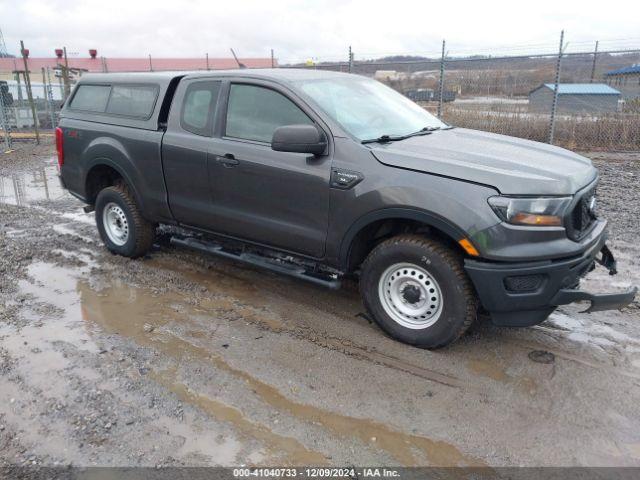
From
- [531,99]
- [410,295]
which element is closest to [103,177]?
[410,295]

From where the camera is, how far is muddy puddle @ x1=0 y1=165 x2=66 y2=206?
866 cm

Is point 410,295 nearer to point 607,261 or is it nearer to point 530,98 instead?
point 607,261

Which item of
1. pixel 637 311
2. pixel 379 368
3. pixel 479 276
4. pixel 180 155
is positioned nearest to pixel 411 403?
pixel 379 368

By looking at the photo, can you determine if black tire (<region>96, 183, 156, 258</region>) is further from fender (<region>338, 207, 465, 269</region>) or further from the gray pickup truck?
fender (<region>338, 207, 465, 269</region>)

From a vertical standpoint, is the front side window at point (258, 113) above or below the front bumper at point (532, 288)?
above

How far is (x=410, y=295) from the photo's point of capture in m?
3.75

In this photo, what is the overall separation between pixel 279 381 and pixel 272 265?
48.4 inches

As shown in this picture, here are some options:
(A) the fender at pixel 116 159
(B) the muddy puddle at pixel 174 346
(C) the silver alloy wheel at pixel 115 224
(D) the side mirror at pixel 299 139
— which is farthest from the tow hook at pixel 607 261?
(C) the silver alloy wheel at pixel 115 224

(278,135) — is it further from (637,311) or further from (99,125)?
(637,311)

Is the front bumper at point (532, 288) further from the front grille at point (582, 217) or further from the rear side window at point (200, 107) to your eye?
the rear side window at point (200, 107)

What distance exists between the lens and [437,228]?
3508 mm

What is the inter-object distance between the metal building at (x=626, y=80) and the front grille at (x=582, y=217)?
12543 millimetres

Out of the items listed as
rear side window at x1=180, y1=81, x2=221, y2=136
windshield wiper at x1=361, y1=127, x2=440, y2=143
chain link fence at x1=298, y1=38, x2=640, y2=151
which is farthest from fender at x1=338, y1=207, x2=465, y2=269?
chain link fence at x1=298, y1=38, x2=640, y2=151

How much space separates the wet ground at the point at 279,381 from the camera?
2795 mm
